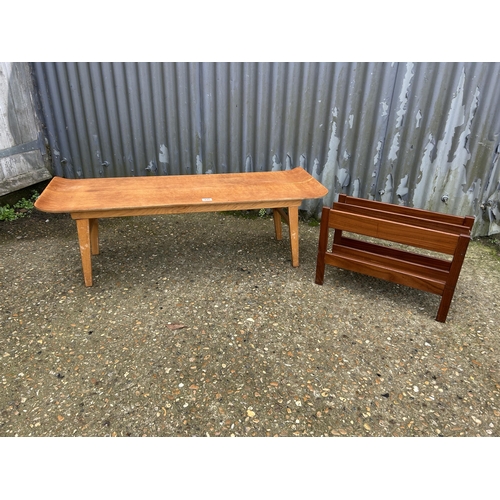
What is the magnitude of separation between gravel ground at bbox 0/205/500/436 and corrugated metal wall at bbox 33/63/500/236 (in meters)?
1.08

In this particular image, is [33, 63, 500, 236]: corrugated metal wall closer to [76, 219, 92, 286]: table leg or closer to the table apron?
the table apron

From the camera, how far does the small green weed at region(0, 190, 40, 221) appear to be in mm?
3930

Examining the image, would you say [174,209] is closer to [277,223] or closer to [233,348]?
[233,348]

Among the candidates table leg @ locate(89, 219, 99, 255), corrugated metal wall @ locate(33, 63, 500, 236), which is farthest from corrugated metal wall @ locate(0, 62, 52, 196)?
table leg @ locate(89, 219, 99, 255)

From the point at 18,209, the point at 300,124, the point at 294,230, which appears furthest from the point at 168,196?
the point at 18,209

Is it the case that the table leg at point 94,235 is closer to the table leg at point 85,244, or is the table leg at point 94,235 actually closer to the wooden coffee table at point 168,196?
the wooden coffee table at point 168,196

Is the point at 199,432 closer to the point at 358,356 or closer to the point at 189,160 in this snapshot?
the point at 358,356

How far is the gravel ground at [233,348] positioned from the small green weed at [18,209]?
671 millimetres

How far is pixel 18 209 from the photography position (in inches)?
161

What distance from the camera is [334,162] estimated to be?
3.94 meters

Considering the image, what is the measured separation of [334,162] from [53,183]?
2.80m

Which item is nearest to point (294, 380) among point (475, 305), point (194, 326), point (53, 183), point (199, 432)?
point (199, 432)

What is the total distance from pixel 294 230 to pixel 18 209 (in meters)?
3.27

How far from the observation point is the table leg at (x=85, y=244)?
262cm
